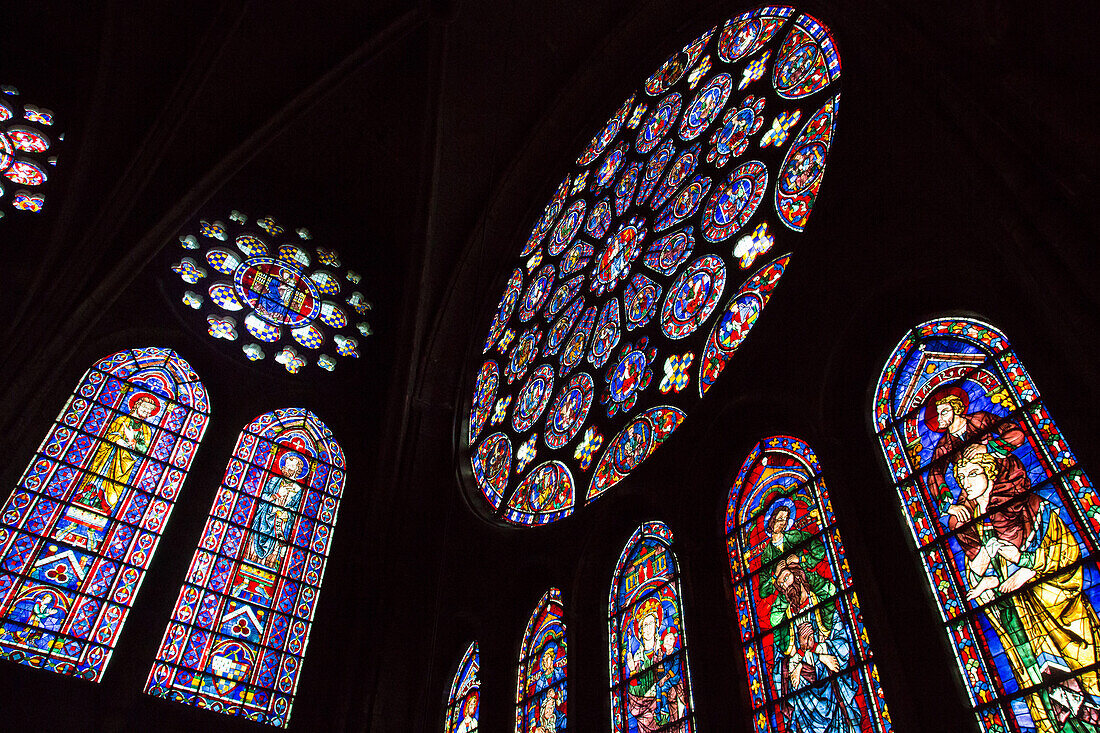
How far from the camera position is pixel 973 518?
13.7 ft

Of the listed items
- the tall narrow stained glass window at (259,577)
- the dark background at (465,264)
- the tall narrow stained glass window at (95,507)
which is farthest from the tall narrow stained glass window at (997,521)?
the tall narrow stained glass window at (95,507)

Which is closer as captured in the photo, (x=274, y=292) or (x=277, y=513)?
(x=277, y=513)

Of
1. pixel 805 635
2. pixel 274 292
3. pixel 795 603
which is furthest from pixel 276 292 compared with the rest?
pixel 805 635

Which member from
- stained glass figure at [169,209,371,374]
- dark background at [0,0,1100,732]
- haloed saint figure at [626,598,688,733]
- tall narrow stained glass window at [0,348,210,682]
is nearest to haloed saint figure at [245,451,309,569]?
dark background at [0,0,1100,732]

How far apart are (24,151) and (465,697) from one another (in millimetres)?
7408

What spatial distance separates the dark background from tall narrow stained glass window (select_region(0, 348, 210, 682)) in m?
0.17

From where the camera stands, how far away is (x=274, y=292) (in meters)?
10.3

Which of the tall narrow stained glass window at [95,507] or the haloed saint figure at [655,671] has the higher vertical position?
the tall narrow stained glass window at [95,507]

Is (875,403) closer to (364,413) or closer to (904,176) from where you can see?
(904,176)

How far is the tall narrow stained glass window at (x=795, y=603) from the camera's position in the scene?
14.2 feet

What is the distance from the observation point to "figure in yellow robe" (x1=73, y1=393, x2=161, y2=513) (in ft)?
25.7

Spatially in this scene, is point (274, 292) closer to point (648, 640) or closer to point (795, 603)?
point (648, 640)

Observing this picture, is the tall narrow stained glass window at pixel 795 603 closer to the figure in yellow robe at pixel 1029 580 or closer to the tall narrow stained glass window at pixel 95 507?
the figure in yellow robe at pixel 1029 580

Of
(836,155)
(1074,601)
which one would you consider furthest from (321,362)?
(1074,601)
